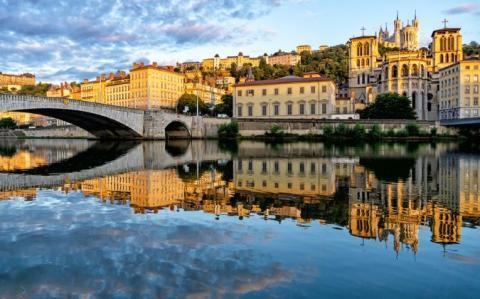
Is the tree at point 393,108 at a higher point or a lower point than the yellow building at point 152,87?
lower

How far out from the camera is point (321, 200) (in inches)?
533

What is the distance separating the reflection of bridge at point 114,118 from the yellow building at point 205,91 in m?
50.0

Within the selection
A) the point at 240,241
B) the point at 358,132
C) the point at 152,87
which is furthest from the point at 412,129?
the point at 240,241

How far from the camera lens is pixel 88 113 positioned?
56500 mm

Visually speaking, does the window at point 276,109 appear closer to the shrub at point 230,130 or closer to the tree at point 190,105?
the shrub at point 230,130

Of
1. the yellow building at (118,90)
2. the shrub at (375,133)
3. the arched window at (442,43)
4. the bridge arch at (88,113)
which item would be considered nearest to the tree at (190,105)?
the yellow building at (118,90)

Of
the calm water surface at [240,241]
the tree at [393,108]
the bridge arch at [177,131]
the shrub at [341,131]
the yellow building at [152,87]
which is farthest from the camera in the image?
the yellow building at [152,87]

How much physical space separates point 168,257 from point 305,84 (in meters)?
81.1

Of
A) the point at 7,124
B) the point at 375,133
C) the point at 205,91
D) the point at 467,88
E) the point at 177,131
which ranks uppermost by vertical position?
the point at 205,91

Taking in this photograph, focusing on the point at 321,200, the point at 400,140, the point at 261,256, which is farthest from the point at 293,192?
the point at 400,140

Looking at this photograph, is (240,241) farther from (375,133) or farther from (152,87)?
(152,87)

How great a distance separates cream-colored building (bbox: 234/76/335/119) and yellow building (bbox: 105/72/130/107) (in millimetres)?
44142

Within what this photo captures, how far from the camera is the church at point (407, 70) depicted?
10006cm

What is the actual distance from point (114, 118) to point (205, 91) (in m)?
77.7
